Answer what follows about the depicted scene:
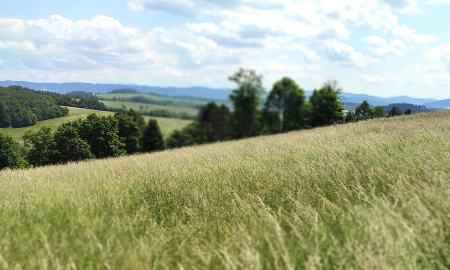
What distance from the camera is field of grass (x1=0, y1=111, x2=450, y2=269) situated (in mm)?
3445

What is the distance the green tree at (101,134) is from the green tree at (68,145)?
0.87ft

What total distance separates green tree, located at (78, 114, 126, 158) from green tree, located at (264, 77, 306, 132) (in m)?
26.6

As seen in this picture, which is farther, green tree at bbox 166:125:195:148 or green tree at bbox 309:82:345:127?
green tree at bbox 166:125:195:148

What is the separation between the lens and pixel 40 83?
1270 cm

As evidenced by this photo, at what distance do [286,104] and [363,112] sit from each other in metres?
21.6

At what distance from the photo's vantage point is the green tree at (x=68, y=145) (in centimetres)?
1205

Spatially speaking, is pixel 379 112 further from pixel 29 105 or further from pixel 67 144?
pixel 29 105

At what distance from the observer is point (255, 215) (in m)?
4.68

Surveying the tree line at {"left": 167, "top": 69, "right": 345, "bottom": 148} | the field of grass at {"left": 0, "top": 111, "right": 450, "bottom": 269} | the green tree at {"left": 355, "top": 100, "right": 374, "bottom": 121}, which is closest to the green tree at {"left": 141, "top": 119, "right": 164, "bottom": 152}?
the tree line at {"left": 167, "top": 69, "right": 345, "bottom": 148}

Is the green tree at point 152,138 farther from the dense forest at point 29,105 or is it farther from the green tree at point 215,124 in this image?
the dense forest at point 29,105

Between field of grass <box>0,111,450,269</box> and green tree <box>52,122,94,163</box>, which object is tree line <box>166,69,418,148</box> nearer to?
green tree <box>52,122,94,163</box>

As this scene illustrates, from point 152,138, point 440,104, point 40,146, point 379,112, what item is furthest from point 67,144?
point 152,138

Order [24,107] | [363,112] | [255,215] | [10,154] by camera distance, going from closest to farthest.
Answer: [255,215] → [10,154] → [24,107] → [363,112]

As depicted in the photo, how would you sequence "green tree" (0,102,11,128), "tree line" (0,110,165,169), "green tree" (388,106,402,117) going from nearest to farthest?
"green tree" (0,102,11,128), "tree line" (0,110,165,169), "green tree" (388,106,402,117)
